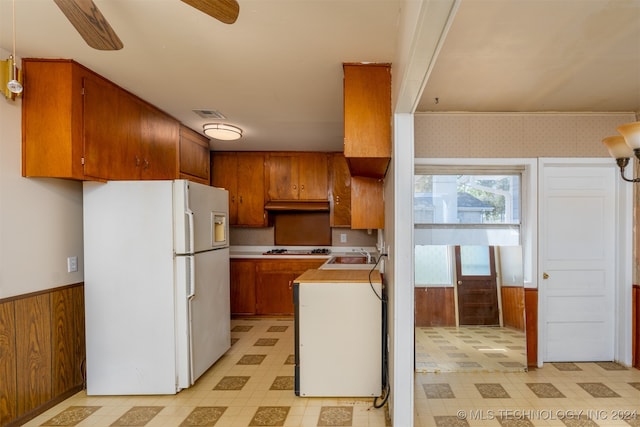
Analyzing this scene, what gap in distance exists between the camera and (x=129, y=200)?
2.45m

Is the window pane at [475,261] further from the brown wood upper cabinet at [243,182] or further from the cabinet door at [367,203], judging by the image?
the brown wood upper cabinet at [243,182]

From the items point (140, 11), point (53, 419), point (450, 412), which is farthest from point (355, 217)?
point (53, 419)

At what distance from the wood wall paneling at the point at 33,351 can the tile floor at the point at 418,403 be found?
6.3 inches

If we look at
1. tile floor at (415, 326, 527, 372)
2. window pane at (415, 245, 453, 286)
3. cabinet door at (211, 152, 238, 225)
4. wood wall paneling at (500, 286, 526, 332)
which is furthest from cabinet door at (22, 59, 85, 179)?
wood wall paneling at (500, 286, 526, 332)

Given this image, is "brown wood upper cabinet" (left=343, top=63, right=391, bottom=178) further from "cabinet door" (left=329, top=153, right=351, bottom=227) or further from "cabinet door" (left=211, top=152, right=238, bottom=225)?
"cabinet door" (left=211, top=152, right=238, bottom=225)

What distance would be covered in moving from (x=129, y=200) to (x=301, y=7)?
189 cm

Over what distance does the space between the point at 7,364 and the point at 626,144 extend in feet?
13.0

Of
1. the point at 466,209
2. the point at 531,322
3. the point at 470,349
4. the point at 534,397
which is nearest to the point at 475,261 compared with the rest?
the point at 466,209

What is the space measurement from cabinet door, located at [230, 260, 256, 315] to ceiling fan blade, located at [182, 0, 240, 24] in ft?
12.0

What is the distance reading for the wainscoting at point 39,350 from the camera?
2.02 meters

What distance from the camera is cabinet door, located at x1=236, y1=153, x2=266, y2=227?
4762 mm

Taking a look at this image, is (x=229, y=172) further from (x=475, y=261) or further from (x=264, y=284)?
(x=475, y=261)

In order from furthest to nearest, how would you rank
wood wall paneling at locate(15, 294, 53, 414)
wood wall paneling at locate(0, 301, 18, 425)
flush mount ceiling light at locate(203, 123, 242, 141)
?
flush mount ceiling light at locate(203, 123, 242, 141) < wood wall paneling at locate(15, 294, 53, 414) < wood wall paneling at locate(0, 301, 18, 425)

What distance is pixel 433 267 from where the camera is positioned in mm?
3154
